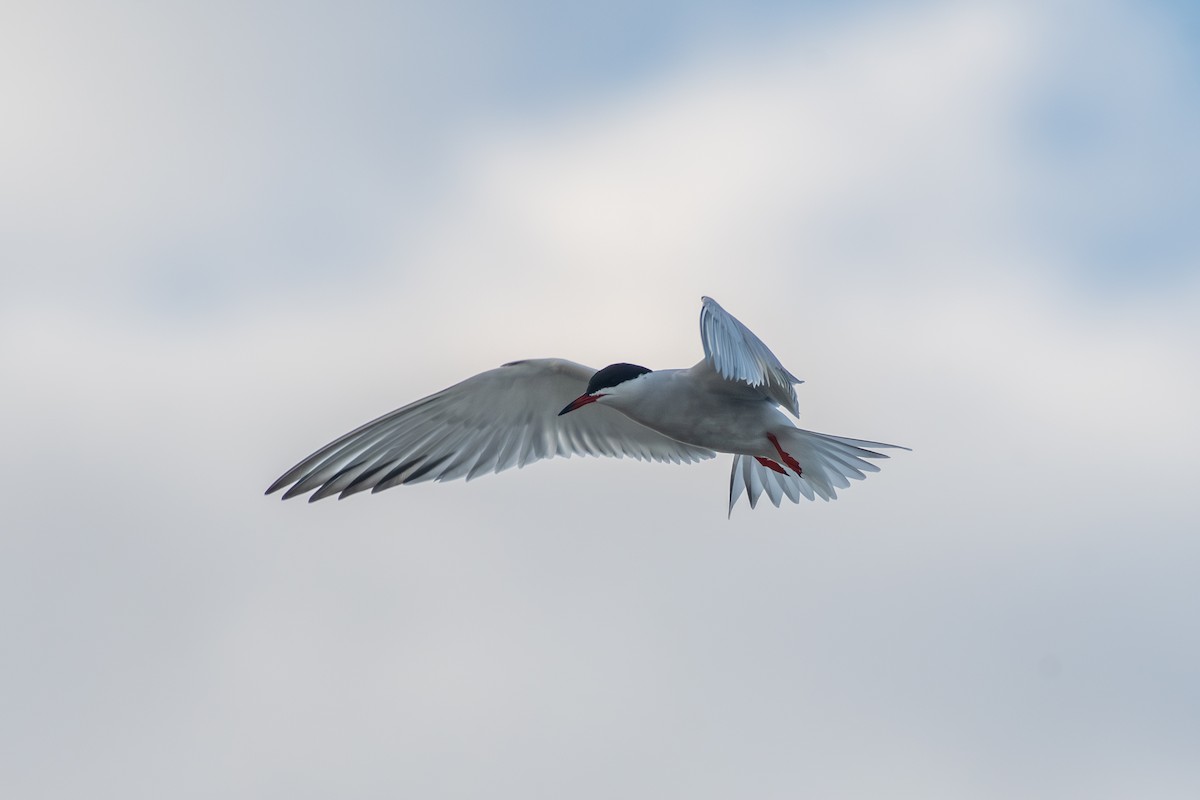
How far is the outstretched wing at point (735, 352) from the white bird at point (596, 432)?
0.02 metres

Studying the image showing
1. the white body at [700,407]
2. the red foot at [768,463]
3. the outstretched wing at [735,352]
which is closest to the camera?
the outstretched wing at [735,352]

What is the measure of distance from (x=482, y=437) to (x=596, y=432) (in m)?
0.90

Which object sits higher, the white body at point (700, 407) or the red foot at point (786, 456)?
the white body at point (700, 407)

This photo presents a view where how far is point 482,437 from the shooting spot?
1048 cm

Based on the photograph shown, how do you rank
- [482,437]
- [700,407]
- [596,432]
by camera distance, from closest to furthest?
[700,407], [482,437], [596,432]

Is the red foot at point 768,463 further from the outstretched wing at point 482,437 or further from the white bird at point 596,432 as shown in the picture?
the outstretched wing at point 482,437

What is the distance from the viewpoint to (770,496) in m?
10.6

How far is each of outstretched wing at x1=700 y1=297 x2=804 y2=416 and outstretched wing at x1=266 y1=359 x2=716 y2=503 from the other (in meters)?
1.80

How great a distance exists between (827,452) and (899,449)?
29.5 inches

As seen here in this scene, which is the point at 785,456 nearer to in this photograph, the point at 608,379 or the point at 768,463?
the point at 768,463

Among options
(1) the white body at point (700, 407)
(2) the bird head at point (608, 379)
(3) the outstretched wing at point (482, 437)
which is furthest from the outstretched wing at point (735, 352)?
(3) the outstretched wing at point (482, 437)

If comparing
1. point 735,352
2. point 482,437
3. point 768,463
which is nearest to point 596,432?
point 482,437

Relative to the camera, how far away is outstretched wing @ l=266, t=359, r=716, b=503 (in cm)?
1002

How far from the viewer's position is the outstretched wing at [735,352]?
7.70 metres
